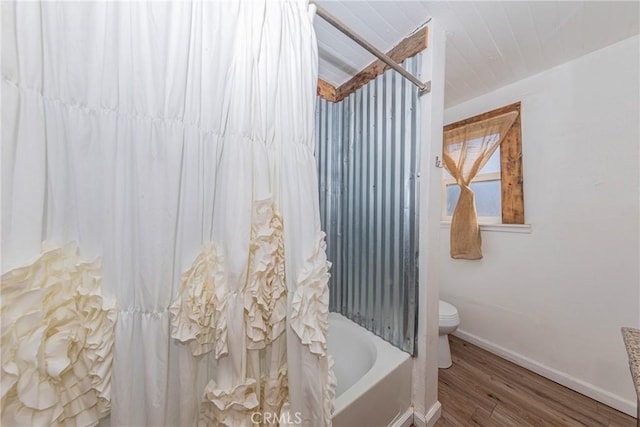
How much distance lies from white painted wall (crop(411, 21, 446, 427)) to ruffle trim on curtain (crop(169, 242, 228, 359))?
1019 millimetres

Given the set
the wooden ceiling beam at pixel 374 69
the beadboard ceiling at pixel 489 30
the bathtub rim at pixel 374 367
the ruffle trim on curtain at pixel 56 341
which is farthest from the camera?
the wooden ceiling beam at pixel 374 69

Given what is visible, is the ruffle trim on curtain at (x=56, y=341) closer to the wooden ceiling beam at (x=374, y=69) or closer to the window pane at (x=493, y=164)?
the wooden ceiling beam at (x=374, y=69)

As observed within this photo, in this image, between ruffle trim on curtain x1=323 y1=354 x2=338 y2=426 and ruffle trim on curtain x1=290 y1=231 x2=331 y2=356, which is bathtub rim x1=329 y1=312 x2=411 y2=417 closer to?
ruffle trim on curtain x1=323 y1=354 x2=338 y2=426

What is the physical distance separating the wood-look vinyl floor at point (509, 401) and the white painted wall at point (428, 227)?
22 centimetres

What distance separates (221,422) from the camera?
604 mm

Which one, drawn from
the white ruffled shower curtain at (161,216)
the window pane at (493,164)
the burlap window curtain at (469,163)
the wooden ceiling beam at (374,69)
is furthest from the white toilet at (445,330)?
the wooden ceiling beam at (374,69)

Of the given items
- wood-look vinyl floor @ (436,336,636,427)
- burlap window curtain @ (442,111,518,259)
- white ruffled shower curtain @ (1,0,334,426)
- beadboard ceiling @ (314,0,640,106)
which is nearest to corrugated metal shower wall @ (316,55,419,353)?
beadboard ceiling @ (314,0,640,106)

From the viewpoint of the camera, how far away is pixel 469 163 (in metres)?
1.97

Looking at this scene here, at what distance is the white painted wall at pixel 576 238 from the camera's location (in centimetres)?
133

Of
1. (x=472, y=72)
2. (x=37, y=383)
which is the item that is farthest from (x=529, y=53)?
(x=37, y=383)

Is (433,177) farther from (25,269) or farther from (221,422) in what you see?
(25,269)

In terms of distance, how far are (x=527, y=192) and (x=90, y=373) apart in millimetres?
2414

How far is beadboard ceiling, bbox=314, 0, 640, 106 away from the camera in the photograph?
1.14 meters

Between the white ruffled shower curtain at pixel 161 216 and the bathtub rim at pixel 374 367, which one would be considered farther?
the bathtub rim at pixel 374 367
